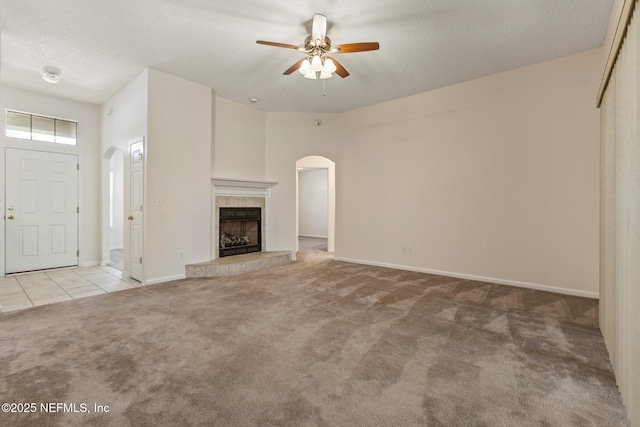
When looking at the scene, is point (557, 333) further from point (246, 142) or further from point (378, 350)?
point (246, 142)

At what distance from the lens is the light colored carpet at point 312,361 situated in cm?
156

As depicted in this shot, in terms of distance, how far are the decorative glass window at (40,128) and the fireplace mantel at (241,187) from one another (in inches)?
116

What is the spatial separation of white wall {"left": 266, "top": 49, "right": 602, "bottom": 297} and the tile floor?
297cm

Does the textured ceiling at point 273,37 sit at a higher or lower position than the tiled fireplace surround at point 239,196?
higher

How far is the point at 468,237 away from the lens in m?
4.47

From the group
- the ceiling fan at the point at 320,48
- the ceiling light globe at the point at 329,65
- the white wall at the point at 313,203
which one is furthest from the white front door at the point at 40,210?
the white wall at the point at 313,203

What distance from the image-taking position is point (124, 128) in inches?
184

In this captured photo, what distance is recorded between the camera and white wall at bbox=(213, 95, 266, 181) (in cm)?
517

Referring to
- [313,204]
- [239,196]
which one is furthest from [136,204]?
[313,204]

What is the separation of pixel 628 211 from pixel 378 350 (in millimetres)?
1844

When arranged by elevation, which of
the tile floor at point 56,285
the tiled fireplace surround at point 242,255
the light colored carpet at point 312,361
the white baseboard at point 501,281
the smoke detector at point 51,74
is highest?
the smoke detector at point 51,74

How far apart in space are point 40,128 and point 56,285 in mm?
2936

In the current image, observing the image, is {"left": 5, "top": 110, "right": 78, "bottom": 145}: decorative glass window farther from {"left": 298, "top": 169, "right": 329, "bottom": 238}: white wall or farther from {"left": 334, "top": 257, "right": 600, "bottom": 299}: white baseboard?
{"left": 298, "top": 169, "right": 329, "bottom": 238}: white wall

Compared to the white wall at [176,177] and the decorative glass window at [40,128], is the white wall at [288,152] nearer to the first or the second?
the white wall at [176,177]
